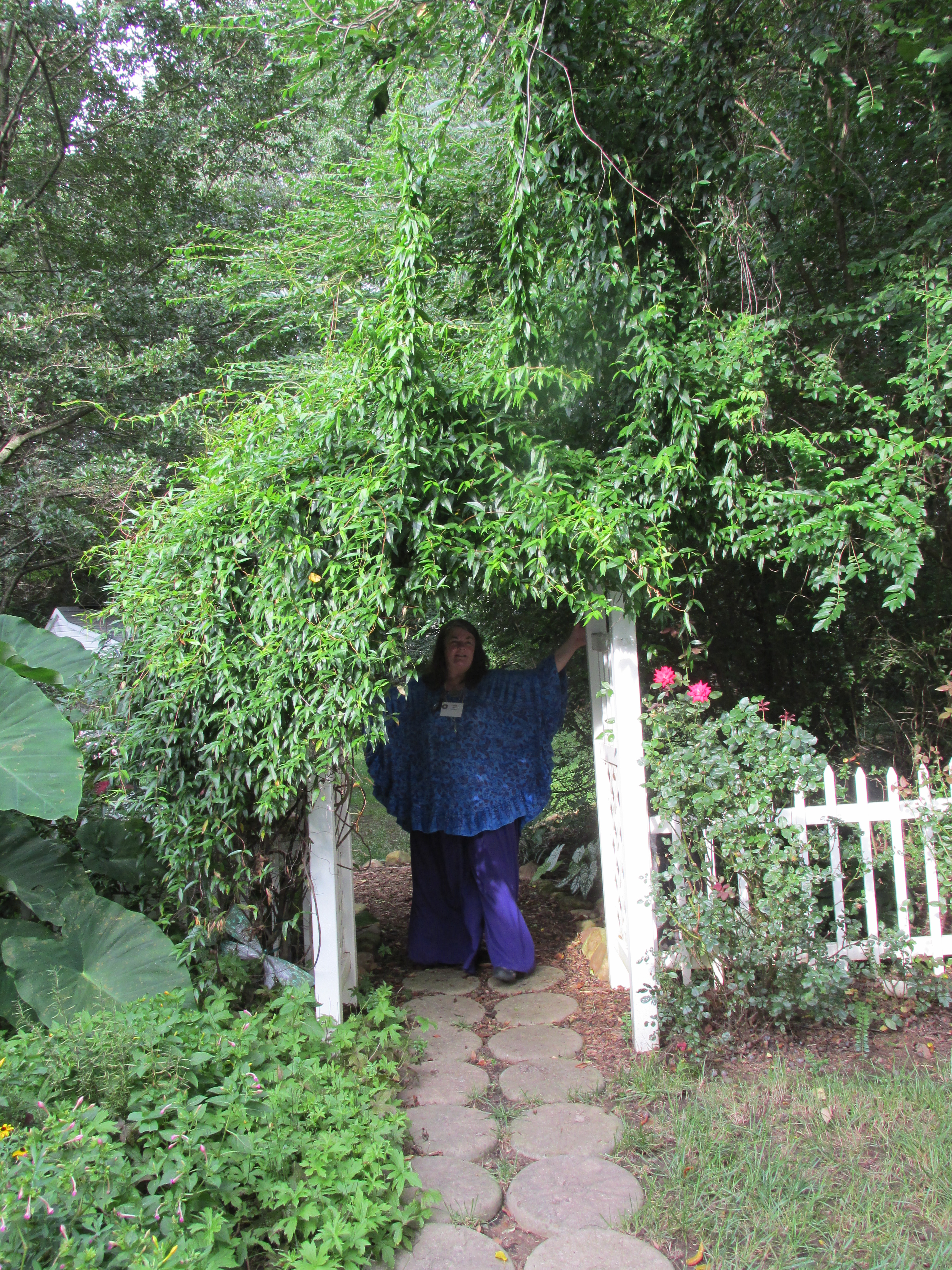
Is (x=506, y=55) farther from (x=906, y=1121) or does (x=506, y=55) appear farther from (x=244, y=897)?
(x=906, y=1121)

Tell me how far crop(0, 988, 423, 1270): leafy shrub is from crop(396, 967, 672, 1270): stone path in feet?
0.50

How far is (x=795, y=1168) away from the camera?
2.10m

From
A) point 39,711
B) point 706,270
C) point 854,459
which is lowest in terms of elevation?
point 39,711

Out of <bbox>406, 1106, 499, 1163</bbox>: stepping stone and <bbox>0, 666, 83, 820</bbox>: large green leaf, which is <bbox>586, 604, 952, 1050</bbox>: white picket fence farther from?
<bbox>0, 666, 83, 820</bbox>: large green leaf

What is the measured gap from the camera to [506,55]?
10.1ft

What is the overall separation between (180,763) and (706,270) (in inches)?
105

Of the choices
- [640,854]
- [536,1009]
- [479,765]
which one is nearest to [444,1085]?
[536,1009]

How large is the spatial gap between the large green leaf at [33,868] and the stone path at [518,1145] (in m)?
1.40

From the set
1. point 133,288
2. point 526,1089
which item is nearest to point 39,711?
point 526,1089

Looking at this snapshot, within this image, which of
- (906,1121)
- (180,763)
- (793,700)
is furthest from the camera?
(793,700)

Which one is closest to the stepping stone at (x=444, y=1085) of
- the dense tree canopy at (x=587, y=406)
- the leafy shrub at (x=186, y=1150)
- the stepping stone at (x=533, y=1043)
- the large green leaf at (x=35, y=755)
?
the stepping stone at (x=533, y=1043)

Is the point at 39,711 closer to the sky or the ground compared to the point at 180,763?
closer to the sky

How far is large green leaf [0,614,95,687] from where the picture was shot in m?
2.98

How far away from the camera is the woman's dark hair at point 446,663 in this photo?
149 inches
